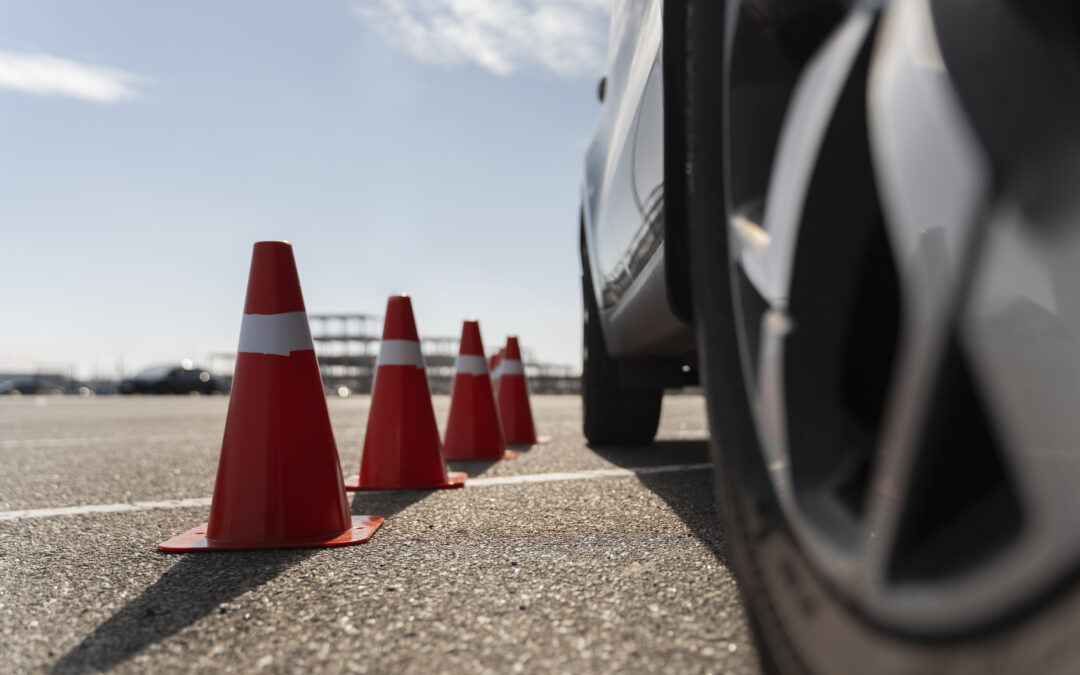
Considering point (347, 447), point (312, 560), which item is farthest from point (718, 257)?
point (347, 447)

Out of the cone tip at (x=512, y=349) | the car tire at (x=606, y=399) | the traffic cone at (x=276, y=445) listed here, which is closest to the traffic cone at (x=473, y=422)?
the car tire at (x=606, y=399)

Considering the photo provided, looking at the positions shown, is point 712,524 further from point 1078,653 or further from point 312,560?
point 1078,653

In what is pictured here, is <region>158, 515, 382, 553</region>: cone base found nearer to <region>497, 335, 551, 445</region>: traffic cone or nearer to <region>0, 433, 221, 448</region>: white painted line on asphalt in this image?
<region>497, 335, 551, 445</region>: traffic cone

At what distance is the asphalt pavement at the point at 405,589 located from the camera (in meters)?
1.30

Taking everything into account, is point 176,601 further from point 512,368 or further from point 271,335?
point 512,368

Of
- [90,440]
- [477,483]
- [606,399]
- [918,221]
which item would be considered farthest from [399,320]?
[90,440]

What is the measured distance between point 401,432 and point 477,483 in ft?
1.19

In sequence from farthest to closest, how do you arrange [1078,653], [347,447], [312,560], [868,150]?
[347,447] → [312,560] → [868,150] → [1078,653]

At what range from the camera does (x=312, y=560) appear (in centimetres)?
197

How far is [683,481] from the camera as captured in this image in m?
3.17

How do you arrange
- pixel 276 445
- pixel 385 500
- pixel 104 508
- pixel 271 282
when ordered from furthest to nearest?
pixel 385 500 → pixel 104 508 → pixel 271 282 → pixel 276 445

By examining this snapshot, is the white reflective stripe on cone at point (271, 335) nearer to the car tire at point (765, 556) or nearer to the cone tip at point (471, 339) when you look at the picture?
the car tire at point (765, 556)

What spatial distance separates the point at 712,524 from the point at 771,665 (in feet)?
4.01

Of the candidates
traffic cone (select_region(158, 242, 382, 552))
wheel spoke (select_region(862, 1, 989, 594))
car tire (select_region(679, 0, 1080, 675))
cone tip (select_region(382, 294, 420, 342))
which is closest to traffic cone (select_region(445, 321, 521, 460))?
cone tip (select_region(382, 294, 420, 342))
